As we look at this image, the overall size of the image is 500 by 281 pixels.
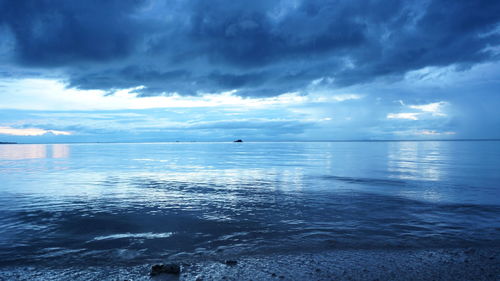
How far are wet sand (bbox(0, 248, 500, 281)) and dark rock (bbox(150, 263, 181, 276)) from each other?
0.15 meters

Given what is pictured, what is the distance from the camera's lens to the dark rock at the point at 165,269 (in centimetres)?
769

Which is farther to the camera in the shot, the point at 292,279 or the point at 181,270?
the point at 181,270

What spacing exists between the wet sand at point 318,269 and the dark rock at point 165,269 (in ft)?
0.49

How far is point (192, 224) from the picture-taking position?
12.7 m

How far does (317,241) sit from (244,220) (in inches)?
151

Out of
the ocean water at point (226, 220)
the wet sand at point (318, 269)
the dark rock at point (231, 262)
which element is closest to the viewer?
the wet sand at point (318, 269)

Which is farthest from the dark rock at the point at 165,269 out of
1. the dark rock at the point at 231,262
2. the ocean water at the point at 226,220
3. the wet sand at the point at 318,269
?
the dark rock at the point at 231,262

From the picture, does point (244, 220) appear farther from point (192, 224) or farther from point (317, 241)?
point (317, 241)

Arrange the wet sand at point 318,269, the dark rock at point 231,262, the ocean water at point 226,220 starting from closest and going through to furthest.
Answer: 1. the wet sand at point 318,269
2. the dark rock at point 231,262
3. the ocean water at point 226,220

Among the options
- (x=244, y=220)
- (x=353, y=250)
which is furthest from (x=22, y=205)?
(x=353, y=250)

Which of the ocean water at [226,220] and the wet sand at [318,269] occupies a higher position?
the wet sand at [318,269]

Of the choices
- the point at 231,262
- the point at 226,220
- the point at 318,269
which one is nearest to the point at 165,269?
the point at 231,262

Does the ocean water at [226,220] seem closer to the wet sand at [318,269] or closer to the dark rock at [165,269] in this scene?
the wet sand at [318,269]

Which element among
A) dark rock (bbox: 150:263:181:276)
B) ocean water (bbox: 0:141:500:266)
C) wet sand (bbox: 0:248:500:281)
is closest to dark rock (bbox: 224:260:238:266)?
wet sand (bbox: 0:248:500:281)
